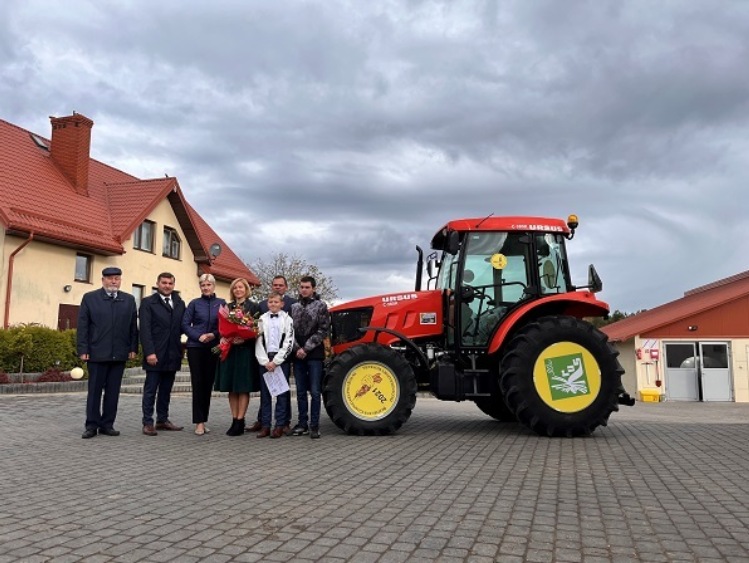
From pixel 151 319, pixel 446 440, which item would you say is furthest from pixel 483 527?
pixel 151 319

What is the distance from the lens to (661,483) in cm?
498

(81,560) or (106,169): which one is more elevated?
(106,169)

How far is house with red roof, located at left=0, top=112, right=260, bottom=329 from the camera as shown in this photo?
18625mm

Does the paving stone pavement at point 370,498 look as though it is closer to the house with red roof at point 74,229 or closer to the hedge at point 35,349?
the hedge at point 35,349

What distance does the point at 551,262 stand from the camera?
8.22 metres

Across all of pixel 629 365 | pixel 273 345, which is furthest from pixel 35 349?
pixel 629 365

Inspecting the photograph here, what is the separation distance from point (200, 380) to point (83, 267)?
1573 cm

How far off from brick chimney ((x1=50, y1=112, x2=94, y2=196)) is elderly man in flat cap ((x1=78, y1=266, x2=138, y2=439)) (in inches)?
671

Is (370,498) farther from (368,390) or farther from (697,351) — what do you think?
(697,351)

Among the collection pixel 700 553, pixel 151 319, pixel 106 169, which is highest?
pixel 106 169

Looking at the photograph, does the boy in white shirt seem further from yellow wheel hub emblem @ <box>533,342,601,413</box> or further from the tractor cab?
yellow wheel hub emblem @ <box>533,342,601,413</box>

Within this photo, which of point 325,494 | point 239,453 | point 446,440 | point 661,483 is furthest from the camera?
point 446,440

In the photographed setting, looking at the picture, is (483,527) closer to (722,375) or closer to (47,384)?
(47,384)

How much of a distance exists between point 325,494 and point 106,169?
2615 cm
